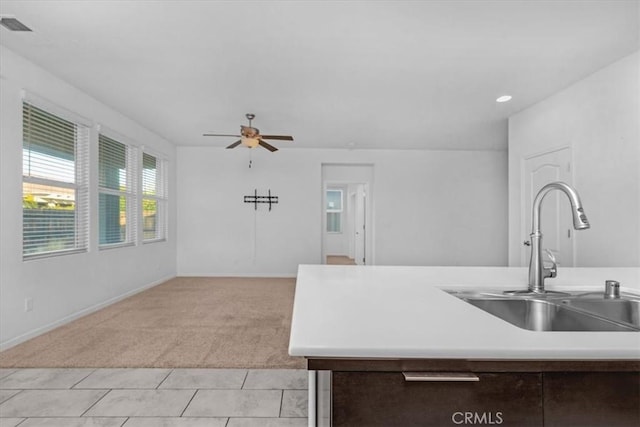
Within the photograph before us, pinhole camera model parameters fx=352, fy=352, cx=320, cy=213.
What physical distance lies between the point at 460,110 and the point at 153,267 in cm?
532

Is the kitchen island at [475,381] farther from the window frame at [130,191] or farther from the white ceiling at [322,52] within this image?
the window frame at [130,191]

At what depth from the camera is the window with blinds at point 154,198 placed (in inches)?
224

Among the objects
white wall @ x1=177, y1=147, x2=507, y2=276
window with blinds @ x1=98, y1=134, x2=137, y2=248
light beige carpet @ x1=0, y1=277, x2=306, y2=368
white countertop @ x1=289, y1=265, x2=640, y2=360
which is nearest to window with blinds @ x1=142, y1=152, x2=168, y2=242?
window with blinds @ x1=98, y1=134, x2=137, y2=248

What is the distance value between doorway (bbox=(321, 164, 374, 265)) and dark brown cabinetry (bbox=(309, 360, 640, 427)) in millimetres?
6422

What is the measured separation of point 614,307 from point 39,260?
4254mm

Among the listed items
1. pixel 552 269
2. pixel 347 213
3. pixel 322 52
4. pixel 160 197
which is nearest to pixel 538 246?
pixel 552 269

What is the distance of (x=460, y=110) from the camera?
463 centimetres

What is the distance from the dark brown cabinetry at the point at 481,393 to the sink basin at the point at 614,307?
686mm

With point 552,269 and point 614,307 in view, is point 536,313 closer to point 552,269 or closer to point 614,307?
point 552,269

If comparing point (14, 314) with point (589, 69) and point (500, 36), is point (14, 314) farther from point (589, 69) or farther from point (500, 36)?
point (589, 69)

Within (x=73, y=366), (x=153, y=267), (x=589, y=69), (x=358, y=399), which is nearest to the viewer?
(x=358, y=399)

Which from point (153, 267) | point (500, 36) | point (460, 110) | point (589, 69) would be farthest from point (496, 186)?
point (153, 267)

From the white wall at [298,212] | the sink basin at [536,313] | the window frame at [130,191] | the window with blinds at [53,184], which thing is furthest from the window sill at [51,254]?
the sink basin at [536,313]

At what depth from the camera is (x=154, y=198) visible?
599 cm
